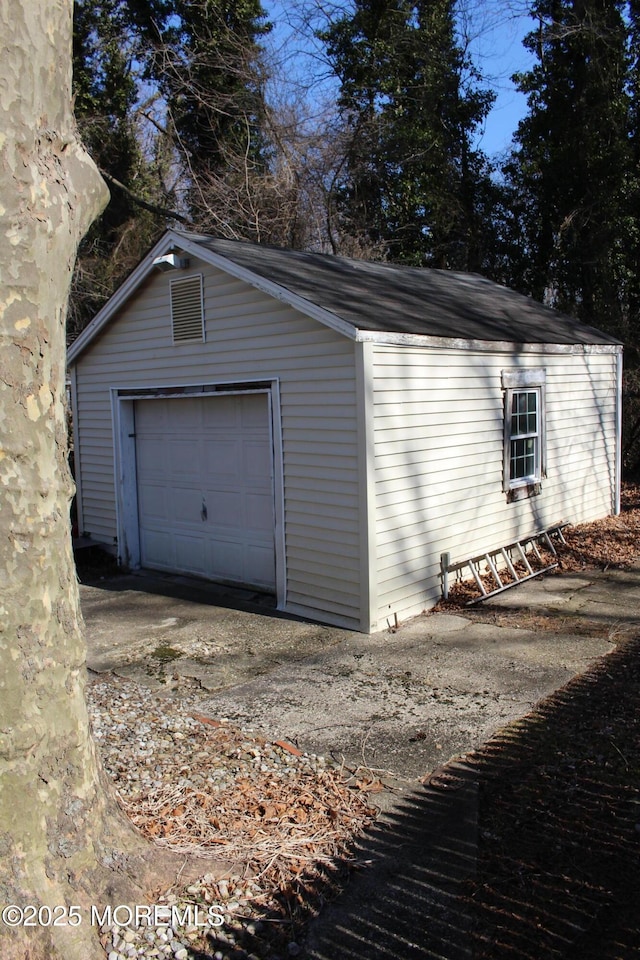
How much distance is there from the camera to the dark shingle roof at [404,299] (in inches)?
319

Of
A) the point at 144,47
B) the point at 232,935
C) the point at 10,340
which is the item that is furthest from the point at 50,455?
the point at 144,47

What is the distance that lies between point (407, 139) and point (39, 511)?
1994 cm

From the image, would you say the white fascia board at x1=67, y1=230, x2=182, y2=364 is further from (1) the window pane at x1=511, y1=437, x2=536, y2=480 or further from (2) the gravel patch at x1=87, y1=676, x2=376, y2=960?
(2) the gravel patch at x1=87, y1=676, x2=376, y2=960

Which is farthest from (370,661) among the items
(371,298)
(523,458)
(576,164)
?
(576,164)

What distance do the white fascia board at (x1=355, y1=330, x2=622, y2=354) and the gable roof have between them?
0.09 ft

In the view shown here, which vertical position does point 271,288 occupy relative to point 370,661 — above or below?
above

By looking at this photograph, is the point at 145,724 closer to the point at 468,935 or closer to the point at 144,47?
the point at 468,935

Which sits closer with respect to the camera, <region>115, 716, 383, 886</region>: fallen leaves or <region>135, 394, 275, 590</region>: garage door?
<region>115, 716, 383, 886</region>: fallen leaves

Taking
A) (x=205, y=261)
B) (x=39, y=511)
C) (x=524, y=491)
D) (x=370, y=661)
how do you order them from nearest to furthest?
(x=39, y=511) → (x=370, y=661) → (x=205, y=261) → (x=524, y=491)

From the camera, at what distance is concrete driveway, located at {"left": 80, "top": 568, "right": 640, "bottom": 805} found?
543 centimetres

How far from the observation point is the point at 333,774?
478cm

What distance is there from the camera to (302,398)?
8148mm

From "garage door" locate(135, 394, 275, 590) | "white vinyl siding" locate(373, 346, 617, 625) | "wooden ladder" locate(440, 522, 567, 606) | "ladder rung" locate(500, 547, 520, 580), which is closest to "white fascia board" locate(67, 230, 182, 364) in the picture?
"garage door" locate(135, 394, 275, 590)

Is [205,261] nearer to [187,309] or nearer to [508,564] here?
[187,309]
